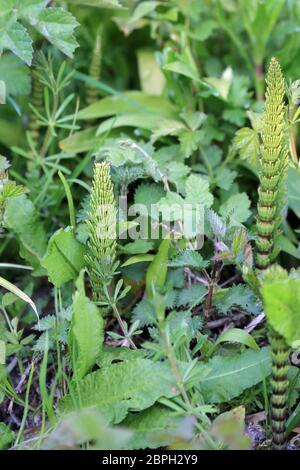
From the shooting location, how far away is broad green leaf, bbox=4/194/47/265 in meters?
1.90

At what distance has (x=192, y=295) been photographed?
170cm

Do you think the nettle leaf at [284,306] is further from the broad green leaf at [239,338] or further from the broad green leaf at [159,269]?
the broad green leaf at [159,269]

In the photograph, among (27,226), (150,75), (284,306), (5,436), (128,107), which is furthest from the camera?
(150,75)

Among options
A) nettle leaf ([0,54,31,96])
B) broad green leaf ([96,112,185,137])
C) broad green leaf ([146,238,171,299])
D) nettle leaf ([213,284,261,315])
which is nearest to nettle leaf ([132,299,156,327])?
broad green leaf ([146,238,171,299])

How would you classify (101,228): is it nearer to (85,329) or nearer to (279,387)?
(85,329)

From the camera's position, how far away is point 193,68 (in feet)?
6.97

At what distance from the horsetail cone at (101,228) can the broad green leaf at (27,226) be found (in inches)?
12.0

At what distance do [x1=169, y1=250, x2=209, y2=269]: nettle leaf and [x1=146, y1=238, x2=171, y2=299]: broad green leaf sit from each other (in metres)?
0.04

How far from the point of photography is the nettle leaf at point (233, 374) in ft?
4.96

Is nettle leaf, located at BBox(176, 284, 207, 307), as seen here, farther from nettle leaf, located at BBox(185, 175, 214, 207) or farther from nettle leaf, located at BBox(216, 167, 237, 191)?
nettle leaf, located at BBox(216, 167, 237, 191)

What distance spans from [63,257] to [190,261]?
0.32 metres

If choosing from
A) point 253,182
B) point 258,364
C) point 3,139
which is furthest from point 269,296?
point 3,139

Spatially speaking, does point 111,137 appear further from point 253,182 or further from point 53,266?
point 53,266

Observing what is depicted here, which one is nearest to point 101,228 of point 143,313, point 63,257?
point 63,257
